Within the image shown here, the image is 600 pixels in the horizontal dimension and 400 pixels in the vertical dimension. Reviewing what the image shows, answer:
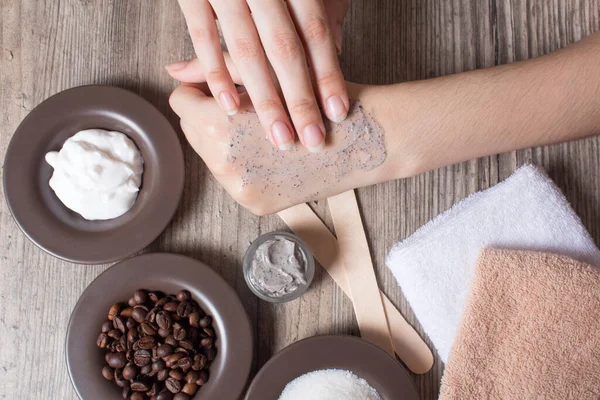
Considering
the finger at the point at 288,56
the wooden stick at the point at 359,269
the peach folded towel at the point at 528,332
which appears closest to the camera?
the finger at the point at 288,56

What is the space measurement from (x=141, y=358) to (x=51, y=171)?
0.39 meters

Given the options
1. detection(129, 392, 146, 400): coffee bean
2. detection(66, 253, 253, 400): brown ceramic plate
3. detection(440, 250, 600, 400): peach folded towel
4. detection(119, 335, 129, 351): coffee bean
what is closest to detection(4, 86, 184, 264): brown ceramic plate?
detection(66, 253, 253, 400): brown ceramic plate

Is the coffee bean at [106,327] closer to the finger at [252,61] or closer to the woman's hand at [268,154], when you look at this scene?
→ the woman's hand at [268,154]

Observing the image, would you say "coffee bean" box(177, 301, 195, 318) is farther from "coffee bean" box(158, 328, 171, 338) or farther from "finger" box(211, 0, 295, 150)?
"finger" box(211, 0, 295, 150)

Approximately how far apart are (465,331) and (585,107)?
17.4 inches

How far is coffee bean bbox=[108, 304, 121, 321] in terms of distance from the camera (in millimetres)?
929

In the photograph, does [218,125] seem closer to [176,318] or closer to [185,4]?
[185,4]

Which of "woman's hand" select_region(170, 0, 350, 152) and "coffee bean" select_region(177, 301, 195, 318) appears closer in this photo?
"woman's hand" select_region(170, 0, 350, 152)

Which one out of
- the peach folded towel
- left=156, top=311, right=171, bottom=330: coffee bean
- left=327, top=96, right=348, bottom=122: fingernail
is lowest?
the peach folded towel

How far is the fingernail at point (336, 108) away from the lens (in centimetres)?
79

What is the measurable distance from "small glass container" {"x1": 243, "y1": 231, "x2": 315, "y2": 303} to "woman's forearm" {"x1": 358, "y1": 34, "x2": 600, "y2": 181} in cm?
22

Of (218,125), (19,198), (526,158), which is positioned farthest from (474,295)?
(19,198)

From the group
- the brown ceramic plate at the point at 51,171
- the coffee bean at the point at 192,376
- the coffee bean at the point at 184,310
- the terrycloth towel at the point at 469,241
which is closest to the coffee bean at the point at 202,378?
the coffee bean at the point at 192,376

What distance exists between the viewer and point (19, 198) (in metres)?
0.93
